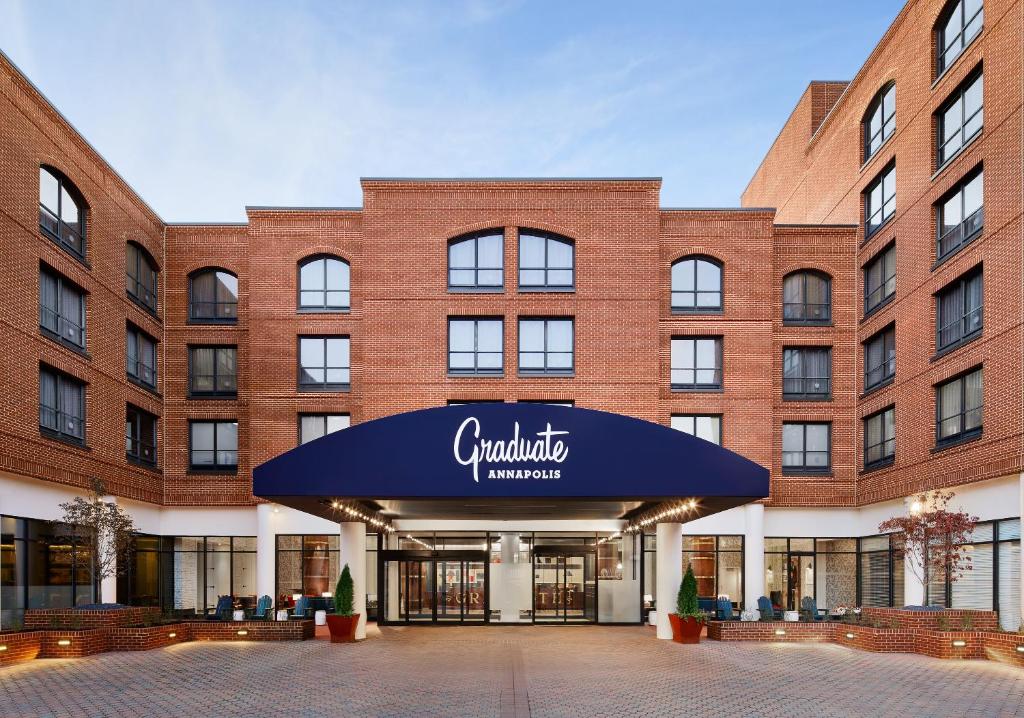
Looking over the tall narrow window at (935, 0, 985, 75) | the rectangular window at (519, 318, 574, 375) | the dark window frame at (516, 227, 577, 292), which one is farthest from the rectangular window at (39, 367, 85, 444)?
the tall narrow window at (935, 0, 985, 75)

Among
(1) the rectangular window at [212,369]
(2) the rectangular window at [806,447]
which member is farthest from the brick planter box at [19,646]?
(2) the rectangular window at [806,447]

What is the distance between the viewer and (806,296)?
31812 mm

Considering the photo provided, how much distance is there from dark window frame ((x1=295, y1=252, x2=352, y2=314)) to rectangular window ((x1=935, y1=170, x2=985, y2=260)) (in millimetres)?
18061

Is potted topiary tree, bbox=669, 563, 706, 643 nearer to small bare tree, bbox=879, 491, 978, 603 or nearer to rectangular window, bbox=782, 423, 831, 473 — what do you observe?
small bare tree, bbox=879, 491, 978, 603

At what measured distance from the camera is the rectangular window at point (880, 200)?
29375 mm

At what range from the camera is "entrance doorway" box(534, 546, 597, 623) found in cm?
2975

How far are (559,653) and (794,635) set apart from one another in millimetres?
6356

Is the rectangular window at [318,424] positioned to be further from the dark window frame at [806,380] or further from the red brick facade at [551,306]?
the dark window frame at [806,380]

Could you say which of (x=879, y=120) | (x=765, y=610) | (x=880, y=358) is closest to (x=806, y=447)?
(x=880, y=358)

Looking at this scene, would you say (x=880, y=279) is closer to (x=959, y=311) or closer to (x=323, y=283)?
(x=959, y=311)

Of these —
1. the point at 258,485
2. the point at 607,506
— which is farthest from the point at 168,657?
the point at 607,506

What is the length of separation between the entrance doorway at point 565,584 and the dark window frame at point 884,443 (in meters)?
9.48

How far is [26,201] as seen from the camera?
22.9 m

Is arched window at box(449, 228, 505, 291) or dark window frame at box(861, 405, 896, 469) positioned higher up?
arched window at box(449, 228, 505, 291)
